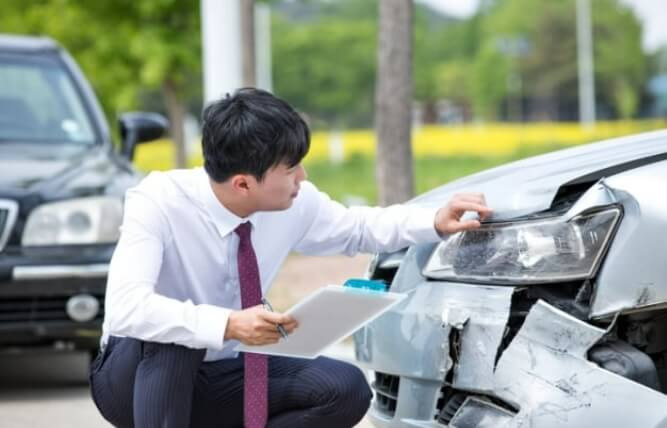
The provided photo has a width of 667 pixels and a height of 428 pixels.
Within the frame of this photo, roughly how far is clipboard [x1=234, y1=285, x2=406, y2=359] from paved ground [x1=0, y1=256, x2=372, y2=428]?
96.2 inches

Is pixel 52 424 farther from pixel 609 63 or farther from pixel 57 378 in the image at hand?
pixel 609 63

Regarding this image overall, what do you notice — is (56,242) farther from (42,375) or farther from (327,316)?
(327,316)

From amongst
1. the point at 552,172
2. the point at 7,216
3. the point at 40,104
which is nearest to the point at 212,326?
the point at 552,172

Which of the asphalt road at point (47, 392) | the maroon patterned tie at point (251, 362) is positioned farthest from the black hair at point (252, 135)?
the asphalt road at point (47, 392)

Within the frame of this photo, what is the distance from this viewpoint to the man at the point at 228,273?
3551mm

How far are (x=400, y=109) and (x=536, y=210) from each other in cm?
608

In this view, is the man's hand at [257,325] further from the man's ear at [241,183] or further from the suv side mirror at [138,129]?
the suv side mirror at [138,129]

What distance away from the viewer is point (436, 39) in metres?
126

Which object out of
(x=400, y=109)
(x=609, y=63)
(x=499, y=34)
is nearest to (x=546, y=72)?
(x=499, y=34)

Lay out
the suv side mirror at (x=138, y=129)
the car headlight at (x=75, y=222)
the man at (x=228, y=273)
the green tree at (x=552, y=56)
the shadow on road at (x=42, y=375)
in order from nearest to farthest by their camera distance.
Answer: the man at (x=228, y=273), the car headlight at (x=75, y=222), the shadow on road at (x=42, y=375), the suv side mirror at (x=138, y=129), the green tree at (x=552, y=56)

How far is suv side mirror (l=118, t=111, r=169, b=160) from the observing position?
7812 millimetres

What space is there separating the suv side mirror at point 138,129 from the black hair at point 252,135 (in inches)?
167

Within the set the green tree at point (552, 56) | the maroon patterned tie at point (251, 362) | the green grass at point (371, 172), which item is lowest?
the green grass at point (371, 172)

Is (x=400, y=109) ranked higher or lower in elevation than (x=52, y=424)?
higher
